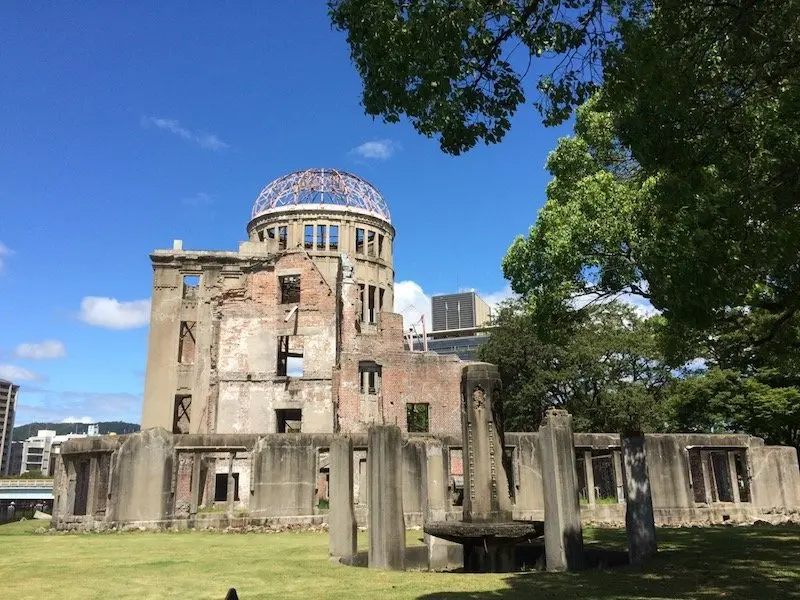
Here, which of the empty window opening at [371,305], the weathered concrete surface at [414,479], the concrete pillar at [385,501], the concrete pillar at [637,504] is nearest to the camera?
the concrete pillar at [385,501]

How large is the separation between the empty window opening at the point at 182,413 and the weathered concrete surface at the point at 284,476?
1984 centimetres

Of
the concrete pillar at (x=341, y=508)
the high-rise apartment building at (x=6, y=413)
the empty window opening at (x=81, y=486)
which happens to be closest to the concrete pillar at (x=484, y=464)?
the concrete pillar at (x=341, y=508)

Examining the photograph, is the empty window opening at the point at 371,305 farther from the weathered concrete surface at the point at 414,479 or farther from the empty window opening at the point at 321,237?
the weathered concrete surface at the point at 414,479

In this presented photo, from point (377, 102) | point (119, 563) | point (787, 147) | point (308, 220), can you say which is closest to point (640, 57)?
point (787, 147)

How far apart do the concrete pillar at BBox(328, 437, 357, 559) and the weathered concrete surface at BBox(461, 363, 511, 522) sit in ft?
6.43

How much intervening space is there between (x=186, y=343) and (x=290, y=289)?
8.17 metres

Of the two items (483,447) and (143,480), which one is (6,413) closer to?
(143,480)

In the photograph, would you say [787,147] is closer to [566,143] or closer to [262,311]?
[566,143]

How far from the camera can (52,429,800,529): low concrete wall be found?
16922 mm

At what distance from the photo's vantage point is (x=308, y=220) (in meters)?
40.6

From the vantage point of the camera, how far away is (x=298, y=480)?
17.4m

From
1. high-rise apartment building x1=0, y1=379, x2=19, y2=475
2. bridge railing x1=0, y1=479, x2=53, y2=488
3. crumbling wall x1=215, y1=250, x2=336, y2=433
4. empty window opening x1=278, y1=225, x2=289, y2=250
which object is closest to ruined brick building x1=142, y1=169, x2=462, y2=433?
crumbling wall x1=215, y1=250, x2=336, y2=433

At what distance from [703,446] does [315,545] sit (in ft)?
38.4

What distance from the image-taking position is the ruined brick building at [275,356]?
29641 mm
